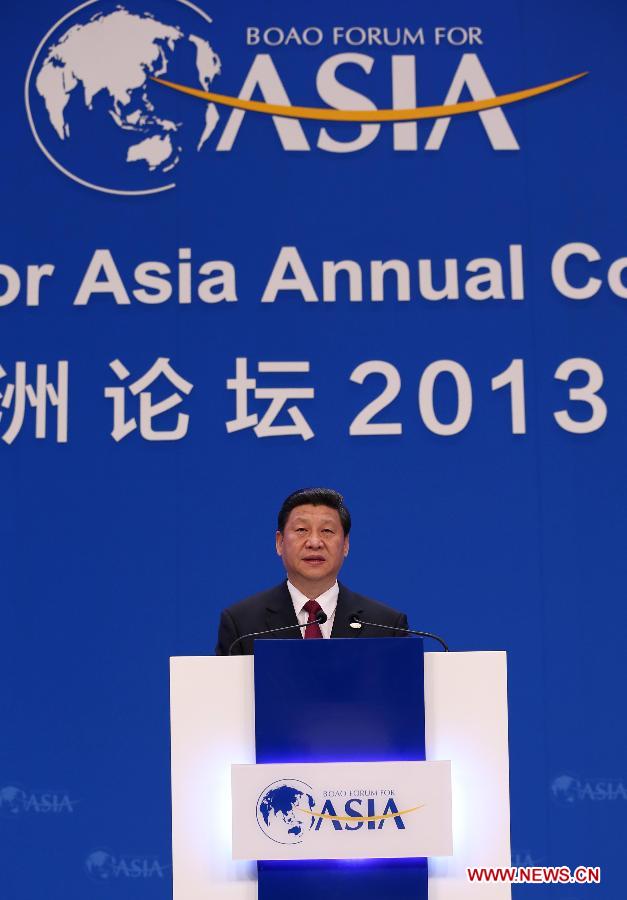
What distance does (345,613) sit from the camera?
2.64 metres

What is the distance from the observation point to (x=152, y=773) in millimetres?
3758

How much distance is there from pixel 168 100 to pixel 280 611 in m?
2.12

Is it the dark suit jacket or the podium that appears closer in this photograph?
the podium

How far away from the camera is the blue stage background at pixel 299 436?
148 inches

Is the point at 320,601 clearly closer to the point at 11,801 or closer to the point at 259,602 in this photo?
the point at 259,602

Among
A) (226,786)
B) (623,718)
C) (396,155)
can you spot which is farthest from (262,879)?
(396,155)

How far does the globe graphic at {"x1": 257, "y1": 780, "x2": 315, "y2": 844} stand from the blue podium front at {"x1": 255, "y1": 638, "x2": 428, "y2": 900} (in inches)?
1.6

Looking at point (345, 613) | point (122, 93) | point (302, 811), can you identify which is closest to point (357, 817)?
point (302, 811)

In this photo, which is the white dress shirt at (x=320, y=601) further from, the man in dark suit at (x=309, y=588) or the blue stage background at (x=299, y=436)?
the blue stage background at (x=299, y=436)

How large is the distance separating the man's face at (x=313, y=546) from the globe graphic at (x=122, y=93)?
1.74 m

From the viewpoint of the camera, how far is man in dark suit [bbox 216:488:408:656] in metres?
2.64
